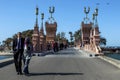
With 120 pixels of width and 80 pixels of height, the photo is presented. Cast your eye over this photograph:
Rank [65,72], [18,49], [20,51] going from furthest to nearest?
[65,72] < [20,51] < [18,49]

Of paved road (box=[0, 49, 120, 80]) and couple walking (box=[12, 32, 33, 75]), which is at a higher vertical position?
couple walking (box=[12, 32, 33, 75])

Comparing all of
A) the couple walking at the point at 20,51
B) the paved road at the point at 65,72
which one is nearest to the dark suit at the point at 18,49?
the couple walking at the point at 20,51

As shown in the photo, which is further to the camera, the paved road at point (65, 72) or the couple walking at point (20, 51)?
the couple walking at point (20, 51)

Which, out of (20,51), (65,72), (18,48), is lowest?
(65,72)

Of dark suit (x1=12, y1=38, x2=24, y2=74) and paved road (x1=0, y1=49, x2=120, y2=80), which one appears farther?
dark suit (x1=12, y1=38, x2=24, y2=74)

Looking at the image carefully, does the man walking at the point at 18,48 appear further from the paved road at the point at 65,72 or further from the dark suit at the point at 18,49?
the paved road at the point at 65,72

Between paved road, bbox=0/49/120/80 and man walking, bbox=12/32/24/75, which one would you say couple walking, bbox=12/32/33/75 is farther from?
paved road, bbox=0/49/120/80

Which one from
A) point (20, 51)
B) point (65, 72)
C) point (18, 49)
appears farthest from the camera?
point (65, 72)

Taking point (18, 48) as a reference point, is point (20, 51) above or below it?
below

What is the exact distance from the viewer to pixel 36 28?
49031mm

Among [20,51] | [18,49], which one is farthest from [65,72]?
[18,49]

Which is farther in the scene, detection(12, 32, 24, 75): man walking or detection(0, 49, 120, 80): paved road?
detection(12, 32, 24, 75): man walking

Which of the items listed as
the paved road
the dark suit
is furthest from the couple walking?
the paved road

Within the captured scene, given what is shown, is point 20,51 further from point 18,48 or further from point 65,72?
point 65,72
